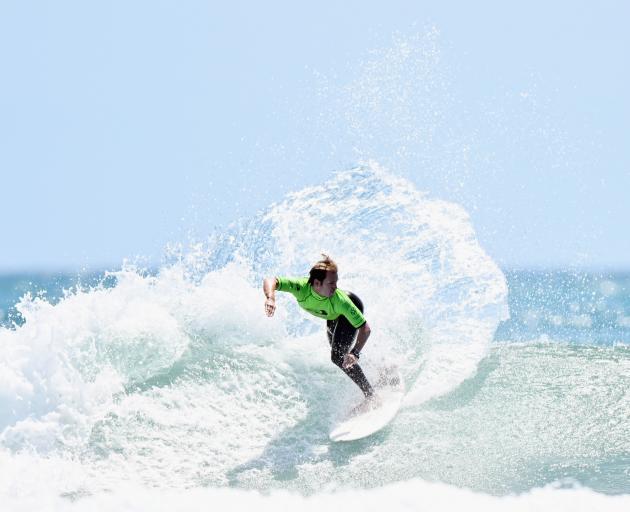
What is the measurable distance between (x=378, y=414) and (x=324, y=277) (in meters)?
1.58

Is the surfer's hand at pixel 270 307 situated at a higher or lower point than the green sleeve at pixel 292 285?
lower

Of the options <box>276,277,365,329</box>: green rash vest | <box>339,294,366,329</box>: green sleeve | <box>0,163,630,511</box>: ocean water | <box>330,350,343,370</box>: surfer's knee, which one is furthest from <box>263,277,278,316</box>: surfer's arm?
<box>0,163,630,511</box>: ocean water

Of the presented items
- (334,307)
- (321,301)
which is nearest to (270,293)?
(321,301)

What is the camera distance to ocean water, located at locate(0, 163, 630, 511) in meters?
6.59

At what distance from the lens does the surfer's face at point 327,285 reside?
7.33 metres

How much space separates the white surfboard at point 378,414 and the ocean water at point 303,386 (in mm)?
118

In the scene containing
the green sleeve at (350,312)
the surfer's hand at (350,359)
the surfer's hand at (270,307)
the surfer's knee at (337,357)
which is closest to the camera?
the surfer's hand at (270,307)

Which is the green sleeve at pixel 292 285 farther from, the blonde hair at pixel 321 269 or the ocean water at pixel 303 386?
the ocean water at pixel 303 386

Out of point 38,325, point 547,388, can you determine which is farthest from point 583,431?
point 38,325

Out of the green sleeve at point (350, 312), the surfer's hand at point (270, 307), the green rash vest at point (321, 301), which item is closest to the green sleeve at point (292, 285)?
the green rash vest at point (321, 301)

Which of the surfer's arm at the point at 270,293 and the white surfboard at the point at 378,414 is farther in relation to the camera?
the white surfboard at the point at 378,414

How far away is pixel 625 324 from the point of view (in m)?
29.7

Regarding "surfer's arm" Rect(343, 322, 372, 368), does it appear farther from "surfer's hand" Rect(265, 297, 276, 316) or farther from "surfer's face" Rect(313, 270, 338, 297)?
"surfer's hand" Rect(265, 297, 276, 316)

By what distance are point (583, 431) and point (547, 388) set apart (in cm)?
123
